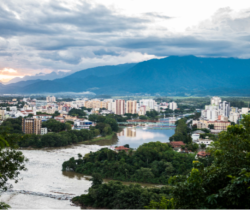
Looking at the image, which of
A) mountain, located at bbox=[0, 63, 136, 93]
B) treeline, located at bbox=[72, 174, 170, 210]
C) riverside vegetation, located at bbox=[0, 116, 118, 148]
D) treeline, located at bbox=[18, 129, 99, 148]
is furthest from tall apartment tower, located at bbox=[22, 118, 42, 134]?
mountain, located at bbox=[0, 63, 136, 93]

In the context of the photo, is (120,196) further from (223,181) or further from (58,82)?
(58,82)

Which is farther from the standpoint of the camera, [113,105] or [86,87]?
[86,87]

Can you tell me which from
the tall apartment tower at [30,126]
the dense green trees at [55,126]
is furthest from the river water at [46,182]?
the dense green trees at [55,126]

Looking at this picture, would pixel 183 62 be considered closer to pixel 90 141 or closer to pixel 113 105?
pixel 113 105

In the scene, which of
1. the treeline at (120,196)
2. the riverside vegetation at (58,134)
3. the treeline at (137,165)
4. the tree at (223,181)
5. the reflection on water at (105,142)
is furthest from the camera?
the reflection on water at (105,142)

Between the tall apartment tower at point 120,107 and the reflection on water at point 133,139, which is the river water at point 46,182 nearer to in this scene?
the reflection on water at point 133,139

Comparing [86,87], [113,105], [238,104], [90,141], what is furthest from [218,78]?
[90,141]
